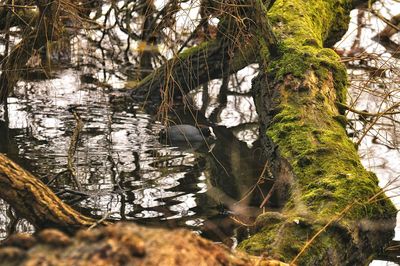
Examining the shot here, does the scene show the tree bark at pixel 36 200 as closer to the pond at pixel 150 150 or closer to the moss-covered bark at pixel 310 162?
the pond at pixel 150 150

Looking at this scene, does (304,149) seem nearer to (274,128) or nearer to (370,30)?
(274,128)

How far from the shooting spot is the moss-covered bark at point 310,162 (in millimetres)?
4734

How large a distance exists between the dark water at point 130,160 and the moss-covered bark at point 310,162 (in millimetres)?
933

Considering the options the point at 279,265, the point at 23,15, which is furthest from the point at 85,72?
the point at 279,265

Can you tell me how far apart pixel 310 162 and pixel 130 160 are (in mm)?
2854

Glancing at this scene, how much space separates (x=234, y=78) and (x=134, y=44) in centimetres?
341

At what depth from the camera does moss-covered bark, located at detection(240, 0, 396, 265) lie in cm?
473

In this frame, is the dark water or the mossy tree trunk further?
the dark water

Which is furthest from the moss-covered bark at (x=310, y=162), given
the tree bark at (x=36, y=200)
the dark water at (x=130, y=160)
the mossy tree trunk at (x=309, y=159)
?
the tree bark at (x=36, y=200)

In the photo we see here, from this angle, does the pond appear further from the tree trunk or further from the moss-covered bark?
the tree trunk

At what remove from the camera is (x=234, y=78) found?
1228cm

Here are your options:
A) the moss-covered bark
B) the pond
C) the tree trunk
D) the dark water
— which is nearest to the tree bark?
the pond

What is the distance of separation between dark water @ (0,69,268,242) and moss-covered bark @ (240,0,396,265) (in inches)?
36.7

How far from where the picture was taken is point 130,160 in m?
8.04
